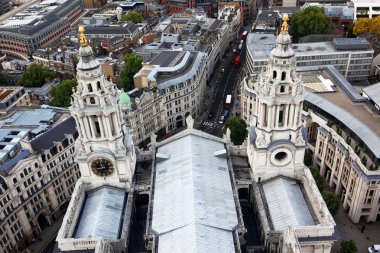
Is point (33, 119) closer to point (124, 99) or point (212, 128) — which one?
point (124, 99)

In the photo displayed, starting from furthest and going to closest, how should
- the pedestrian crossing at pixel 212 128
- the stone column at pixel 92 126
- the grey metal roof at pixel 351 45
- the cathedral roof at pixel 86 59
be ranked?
the grey metal roof at pixel 351 45
the pedestrian crossing at pixel 212 128
the stone column at pixel 92 126
the cathedral roof at pixel 86 59

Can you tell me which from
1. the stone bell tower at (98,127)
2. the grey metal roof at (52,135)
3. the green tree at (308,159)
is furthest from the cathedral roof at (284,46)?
the grey metal roof at (52,135)

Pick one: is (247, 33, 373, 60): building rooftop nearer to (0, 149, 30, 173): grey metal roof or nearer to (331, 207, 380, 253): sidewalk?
(331, 207, 380, 253): sidewalk

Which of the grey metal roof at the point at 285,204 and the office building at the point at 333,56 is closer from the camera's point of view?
the grey metal roof at the point at 285,204

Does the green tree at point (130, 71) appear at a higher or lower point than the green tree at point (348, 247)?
higher

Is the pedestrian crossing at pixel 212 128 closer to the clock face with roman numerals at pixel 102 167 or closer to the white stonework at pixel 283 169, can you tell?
the white stonework at pixel 283 169
